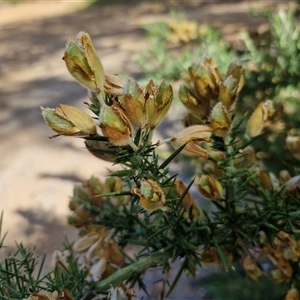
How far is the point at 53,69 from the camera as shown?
4.38 ft

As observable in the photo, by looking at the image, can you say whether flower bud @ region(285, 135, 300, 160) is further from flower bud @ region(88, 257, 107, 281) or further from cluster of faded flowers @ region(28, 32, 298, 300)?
flower bud @ region(88, 257, 107, 281)

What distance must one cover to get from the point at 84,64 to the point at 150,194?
6 centimetres

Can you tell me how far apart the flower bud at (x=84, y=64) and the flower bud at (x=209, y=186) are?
8 centimetres

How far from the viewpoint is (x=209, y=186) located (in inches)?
8.7

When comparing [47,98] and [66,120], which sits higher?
[47,98]

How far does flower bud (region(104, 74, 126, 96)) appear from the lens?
179mm

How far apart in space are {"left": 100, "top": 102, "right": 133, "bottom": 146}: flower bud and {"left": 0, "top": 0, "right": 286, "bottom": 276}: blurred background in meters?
0.06

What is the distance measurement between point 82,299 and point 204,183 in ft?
0.27

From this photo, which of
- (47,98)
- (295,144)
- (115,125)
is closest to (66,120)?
(115,125)

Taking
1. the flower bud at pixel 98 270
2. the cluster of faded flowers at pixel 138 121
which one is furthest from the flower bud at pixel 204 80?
the flower bud at pixel 98 270

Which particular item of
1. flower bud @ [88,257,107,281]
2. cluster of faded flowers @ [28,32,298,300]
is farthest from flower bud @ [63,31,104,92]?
flower bud @ [88,257,107,281]

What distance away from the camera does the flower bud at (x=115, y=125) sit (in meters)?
0.16

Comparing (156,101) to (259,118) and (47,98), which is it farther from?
(47,98)

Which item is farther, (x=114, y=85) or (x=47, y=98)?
(x=47, y=98)
